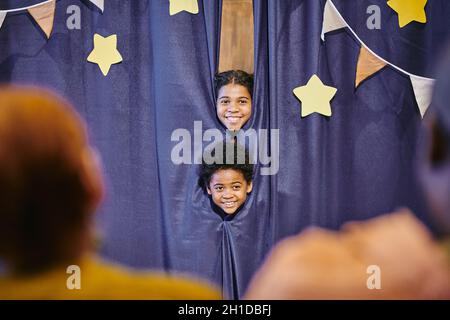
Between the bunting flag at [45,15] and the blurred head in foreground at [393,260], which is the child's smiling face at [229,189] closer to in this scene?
the bunting flag at [45,15]

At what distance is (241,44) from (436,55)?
0.65m

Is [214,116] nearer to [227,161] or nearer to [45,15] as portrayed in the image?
[227,161]

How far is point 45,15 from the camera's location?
2102 mm

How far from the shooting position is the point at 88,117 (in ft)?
6.87

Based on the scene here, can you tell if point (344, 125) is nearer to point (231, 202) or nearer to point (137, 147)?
point (231, 202)

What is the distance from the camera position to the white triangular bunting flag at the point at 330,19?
2.09m

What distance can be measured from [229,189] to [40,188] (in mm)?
1250

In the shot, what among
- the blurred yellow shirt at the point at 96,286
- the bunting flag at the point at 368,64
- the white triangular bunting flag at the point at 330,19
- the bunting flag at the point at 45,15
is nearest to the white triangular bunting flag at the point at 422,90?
the bunting flag at the point at 368,64

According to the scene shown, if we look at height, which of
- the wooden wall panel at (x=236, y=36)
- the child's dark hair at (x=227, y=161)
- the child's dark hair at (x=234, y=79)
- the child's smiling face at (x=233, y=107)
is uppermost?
the wooden wall panel at (x=236, y=36)

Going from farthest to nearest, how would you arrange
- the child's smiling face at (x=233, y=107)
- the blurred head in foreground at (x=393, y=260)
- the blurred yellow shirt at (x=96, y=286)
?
the child's smiling face at (x=233, y=107) < the blurred head in foreground at (x=393, y=260) < the blurred yellow shirt at (x=96, y=286)

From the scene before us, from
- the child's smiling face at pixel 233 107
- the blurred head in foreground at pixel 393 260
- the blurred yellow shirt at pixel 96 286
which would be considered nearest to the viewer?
the blurred yellow shirt at pixel 96 286

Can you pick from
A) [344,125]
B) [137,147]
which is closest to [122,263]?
[137,147]

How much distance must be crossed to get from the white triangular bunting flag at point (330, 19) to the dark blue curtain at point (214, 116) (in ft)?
0.07

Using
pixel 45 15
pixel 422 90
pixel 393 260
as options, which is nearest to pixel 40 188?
pixel 393 260
